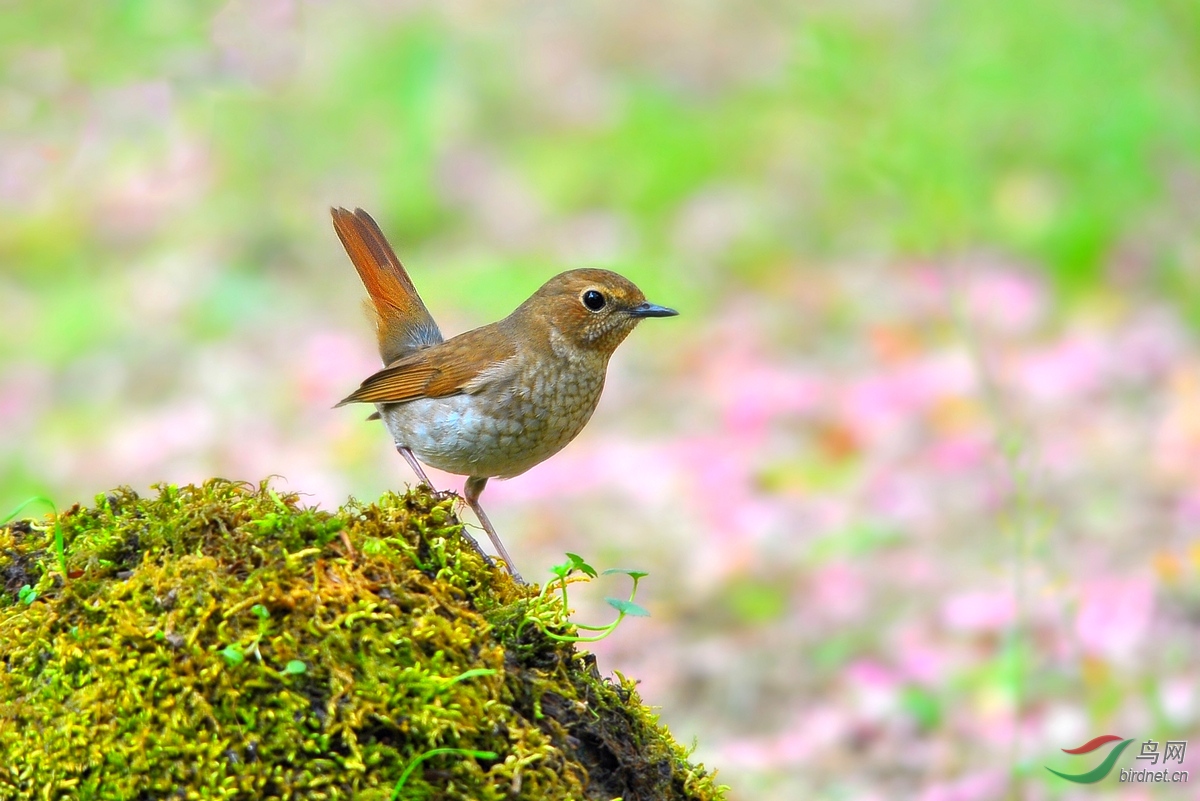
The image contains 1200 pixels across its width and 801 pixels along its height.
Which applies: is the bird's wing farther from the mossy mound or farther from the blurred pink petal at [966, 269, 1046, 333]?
the blurred pink petal at [966, 269, 1046, 333]

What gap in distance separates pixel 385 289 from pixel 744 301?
5635 mm

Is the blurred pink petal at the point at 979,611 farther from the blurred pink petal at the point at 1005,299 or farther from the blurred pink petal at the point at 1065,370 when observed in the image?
the blurred pink petal at the point at 1005,299

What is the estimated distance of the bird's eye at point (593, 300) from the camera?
15.5 ft

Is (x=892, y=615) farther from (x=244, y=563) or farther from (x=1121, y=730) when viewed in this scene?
(x=244, y=563)

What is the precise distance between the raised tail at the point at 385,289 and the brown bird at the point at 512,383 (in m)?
0.42

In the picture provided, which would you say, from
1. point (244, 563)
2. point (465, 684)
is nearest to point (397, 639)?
point (465, 684)

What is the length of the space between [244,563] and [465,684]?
1.81 ft

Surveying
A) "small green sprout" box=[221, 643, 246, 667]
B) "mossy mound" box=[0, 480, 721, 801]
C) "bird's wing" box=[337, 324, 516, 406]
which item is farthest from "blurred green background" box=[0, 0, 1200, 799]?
"small green sprout" box=[221, 643, 246, 667]

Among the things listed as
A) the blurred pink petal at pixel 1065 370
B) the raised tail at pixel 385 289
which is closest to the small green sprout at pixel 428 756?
the raised tail at pixel 385 289

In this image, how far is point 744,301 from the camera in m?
10.6

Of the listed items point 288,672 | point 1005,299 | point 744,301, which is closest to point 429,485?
point 288,672

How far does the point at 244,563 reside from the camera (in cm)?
263

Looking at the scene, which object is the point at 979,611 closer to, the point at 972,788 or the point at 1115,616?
the point at 1115,616

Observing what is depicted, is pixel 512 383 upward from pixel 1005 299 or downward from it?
downward
